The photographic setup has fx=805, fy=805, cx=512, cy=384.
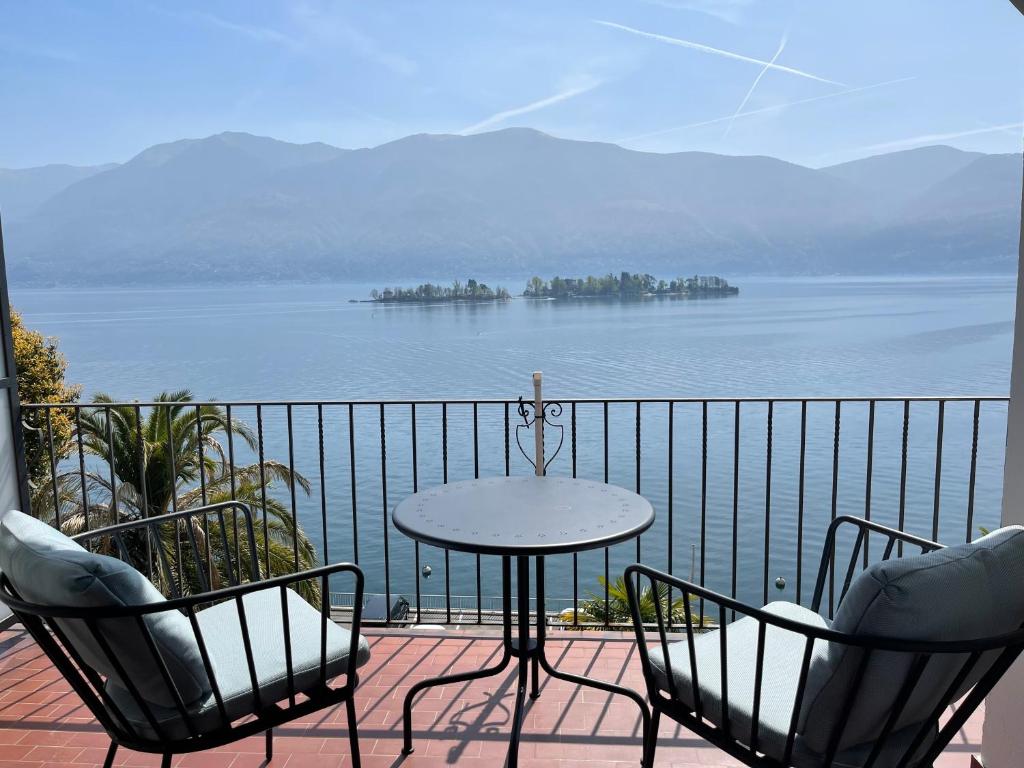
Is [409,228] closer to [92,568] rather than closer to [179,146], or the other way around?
[179,146]

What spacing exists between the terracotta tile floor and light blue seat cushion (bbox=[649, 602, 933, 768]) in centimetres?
59

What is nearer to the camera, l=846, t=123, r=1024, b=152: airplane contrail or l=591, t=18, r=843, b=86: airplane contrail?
l=846, t=123, r=1024, b=152: airplane contrail

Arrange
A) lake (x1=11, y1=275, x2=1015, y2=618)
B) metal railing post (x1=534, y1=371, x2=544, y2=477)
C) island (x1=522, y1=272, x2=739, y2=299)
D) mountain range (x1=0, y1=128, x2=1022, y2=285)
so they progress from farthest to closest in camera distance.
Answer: mountain range (x1=0, y1=128, x2=1022, y2=285) < island (x1=522, y1=272, x2=739, y2=299) < lake (x1=11, y1=275, x2=1015, y2=618) < metal railing post (x1=534, y1=371, x2=544, y2=477)

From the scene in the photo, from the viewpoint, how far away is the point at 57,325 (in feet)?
179

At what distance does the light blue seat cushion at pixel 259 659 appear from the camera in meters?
1.79

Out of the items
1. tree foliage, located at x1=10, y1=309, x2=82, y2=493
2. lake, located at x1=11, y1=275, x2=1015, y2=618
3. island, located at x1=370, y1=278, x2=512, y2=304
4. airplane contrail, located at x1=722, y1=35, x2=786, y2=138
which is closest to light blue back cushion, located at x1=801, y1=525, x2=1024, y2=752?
tree foliage, located at x1=10, y1=309, x2=82, y2=493

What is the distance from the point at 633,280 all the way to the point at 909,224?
1323cm

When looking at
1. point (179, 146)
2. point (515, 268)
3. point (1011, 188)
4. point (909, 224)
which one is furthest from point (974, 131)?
point (179, 146)

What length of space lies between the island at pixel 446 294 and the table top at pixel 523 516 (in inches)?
1469

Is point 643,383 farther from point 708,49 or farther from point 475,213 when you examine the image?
point 708,49

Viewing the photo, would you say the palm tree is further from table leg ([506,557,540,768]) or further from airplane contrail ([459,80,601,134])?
airplane contrail ([459,80,601,134])

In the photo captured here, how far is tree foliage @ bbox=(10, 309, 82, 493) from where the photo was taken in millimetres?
13952

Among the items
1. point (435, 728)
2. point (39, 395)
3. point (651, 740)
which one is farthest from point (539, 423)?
point (39, 395)

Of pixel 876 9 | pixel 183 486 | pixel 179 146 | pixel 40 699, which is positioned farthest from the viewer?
pixel 179 146
